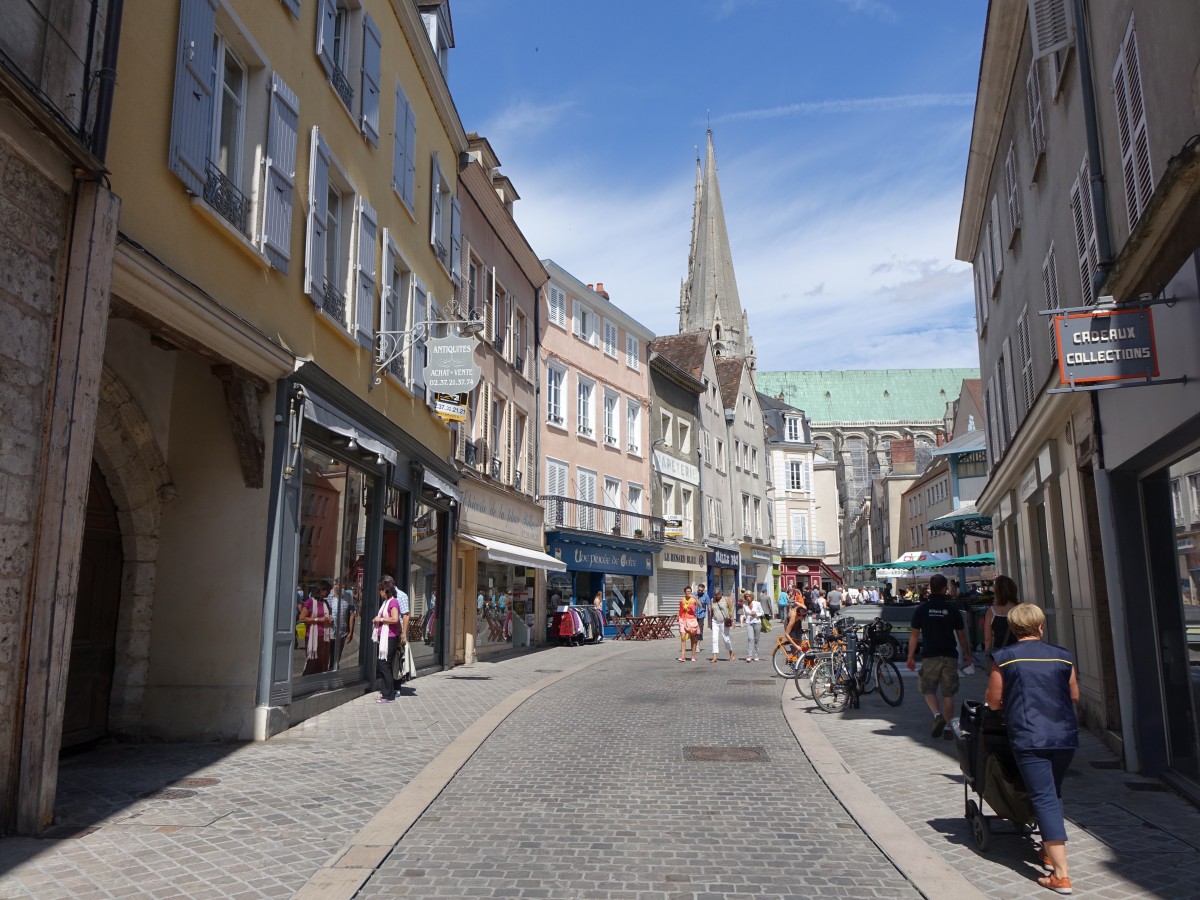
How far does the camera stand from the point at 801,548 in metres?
57.6

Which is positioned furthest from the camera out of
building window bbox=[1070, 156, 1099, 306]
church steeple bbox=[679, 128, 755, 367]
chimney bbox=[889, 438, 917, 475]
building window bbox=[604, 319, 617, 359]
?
church steeple bbox=[679, 128, 755, 367]

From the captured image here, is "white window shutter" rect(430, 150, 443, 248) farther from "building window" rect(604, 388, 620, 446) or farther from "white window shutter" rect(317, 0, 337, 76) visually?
"building window" rect(604, 388, 620, 446)

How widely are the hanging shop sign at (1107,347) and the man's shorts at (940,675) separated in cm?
414

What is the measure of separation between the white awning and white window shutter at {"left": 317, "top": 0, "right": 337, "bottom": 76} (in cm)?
923

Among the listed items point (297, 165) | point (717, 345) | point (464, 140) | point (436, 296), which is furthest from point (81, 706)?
point (717, 345)

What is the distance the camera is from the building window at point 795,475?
196ft

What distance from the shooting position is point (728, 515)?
44125 millimetres

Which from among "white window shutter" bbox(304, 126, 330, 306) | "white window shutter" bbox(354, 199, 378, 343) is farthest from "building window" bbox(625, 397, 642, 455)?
"white window shutter" bbox(304, 126, 330, 306)

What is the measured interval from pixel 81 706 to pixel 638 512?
1006 inches

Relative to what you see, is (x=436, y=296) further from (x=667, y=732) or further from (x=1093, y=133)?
(x=1093, y=133)

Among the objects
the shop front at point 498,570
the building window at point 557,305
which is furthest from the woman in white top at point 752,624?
the building window at point 557,305

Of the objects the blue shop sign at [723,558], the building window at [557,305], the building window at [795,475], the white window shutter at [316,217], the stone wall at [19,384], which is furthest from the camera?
the building window at [795,475]

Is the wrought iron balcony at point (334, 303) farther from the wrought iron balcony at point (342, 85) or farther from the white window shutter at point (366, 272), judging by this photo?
the wrought iron balcony at point (342, 85)

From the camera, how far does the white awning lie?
62.8 feet
